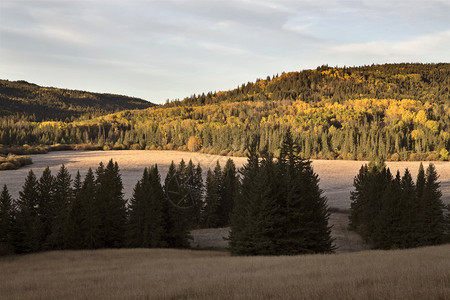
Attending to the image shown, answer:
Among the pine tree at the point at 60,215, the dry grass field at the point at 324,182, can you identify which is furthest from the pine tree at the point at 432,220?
the pine tree at the point at 60,215

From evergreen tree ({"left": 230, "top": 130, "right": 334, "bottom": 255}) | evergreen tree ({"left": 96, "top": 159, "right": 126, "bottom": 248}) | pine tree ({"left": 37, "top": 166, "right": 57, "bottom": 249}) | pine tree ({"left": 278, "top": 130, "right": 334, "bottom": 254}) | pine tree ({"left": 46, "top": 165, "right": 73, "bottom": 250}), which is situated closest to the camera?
evergreen tree ({"left": 230, "top": 130, "right": 334, "bottom": 255})

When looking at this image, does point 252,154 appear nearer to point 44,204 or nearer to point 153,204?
point 153,204

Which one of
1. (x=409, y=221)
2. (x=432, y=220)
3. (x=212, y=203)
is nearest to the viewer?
(x=409, y=221)

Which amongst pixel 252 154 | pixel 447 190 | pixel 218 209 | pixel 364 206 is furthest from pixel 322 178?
pixel 252 154

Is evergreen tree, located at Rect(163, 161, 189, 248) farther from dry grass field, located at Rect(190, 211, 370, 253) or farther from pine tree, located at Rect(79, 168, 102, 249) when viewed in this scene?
pine tree, located at Rect(79, 168, 102, 249)

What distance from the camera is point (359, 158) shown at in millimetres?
168625

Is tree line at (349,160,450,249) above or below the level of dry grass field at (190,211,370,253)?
above

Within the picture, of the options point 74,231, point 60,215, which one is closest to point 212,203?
point 60,215

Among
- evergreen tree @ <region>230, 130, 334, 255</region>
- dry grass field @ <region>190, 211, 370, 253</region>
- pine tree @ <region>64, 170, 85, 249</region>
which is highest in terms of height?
evergreen tree @ <region>230, 130, 334, 255</region>

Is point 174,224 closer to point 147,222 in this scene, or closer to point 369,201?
point 147,222

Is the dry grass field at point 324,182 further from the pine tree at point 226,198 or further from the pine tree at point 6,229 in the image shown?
the pine tree at point 6,229

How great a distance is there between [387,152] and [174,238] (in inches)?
5509

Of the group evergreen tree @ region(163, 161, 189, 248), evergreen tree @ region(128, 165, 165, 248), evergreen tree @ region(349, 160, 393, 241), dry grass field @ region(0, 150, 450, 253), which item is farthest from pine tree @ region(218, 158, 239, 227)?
evergreen tree @ region(128, 165, 165, 248)

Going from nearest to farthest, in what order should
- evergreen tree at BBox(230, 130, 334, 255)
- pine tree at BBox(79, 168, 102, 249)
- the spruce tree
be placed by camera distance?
evergreen tree at BBox(230, 130, 334, 255)
pine tree at BBox(79, 168, 102, 249)
the spruce tree
